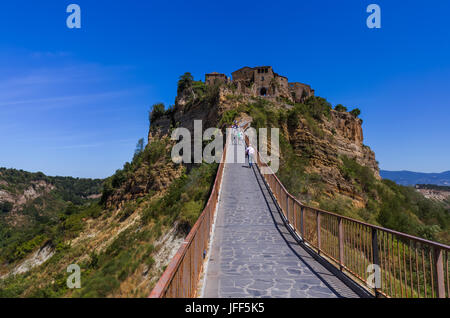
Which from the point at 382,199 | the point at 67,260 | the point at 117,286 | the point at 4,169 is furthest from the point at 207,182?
the point at 4,169

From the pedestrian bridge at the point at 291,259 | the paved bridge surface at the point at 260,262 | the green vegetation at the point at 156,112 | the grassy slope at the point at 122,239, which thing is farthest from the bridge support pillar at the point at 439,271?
the green vegetation at the point at 156,112

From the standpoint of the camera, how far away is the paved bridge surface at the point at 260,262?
4844 mm

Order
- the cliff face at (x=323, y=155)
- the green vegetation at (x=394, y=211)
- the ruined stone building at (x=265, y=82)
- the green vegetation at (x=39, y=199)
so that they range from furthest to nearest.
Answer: the green vegetation at (x=39, y=199)
the ruined stone building at (x=265, y=82)
the cliff face at (x=323, y=155)
the green vegetation at (x=394, y=211)

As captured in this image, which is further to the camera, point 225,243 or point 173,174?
point 173,174

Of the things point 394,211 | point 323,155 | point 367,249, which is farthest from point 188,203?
point 394,211

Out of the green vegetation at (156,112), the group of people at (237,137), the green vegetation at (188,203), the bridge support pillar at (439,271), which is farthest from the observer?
the green vegetation at (156,112)

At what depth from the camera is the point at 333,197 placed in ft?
77.1

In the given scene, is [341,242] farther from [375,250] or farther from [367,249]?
[375,250]

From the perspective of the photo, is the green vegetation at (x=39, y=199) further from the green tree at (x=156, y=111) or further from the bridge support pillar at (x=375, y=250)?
the bridge support pillar at (x=375, y=250)

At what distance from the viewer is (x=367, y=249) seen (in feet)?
16.2

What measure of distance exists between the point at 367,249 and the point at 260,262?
2352mm
